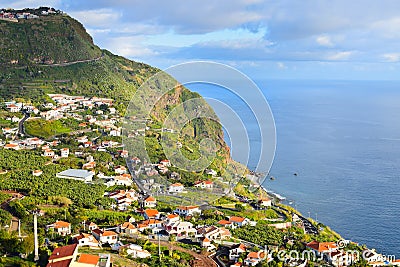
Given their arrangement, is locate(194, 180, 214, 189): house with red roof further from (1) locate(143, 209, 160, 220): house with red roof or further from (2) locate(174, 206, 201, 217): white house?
(1) locate(143, 209, 160, 220): house with red roof

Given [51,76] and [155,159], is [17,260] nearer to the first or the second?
[155,159]

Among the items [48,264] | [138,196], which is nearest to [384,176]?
[138,196]

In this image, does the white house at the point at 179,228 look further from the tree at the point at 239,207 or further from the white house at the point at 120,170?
the white house at the point at 120,170

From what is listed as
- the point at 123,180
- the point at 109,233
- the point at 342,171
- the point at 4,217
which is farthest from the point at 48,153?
the point at 342,171

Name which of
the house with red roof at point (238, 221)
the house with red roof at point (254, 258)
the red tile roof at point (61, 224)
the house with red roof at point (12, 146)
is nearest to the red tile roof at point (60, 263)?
the red tile roof at point (61, 224)

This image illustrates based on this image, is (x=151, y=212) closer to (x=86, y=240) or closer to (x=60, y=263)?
(x=86, y=240)

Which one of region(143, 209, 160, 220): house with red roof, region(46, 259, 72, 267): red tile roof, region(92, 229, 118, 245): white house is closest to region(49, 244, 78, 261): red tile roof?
region(46, 259, 72, 267): red tile roof
